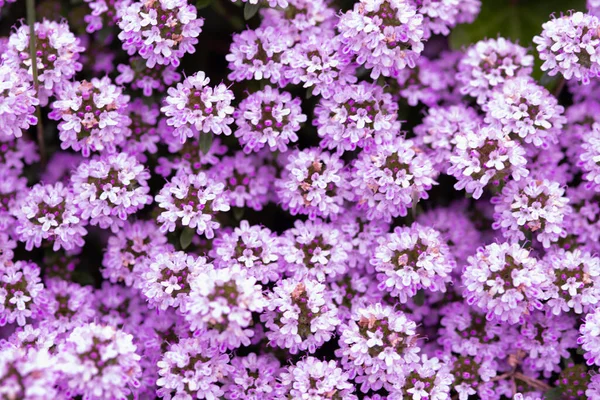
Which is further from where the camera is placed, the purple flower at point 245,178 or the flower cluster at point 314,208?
the purple flower at point 245,178

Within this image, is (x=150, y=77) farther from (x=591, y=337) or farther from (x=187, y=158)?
(x=591, y=337)

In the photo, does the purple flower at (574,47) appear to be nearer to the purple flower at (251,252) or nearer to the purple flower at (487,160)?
the purple flower at (487,160)

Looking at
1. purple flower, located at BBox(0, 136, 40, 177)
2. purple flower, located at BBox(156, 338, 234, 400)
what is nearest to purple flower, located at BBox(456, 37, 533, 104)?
purple flower, located at BBox(156, 338, 234, 400)

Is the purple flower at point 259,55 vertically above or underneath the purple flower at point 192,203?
above

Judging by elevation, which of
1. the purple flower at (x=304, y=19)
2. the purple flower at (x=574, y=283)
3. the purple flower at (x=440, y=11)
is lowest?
the purple flower at (x=574, y=283)

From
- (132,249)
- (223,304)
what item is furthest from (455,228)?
(132,249)

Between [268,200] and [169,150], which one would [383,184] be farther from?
[169,150]

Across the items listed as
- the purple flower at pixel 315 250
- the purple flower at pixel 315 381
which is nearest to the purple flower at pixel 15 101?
the purple flower at pixel 315 250
